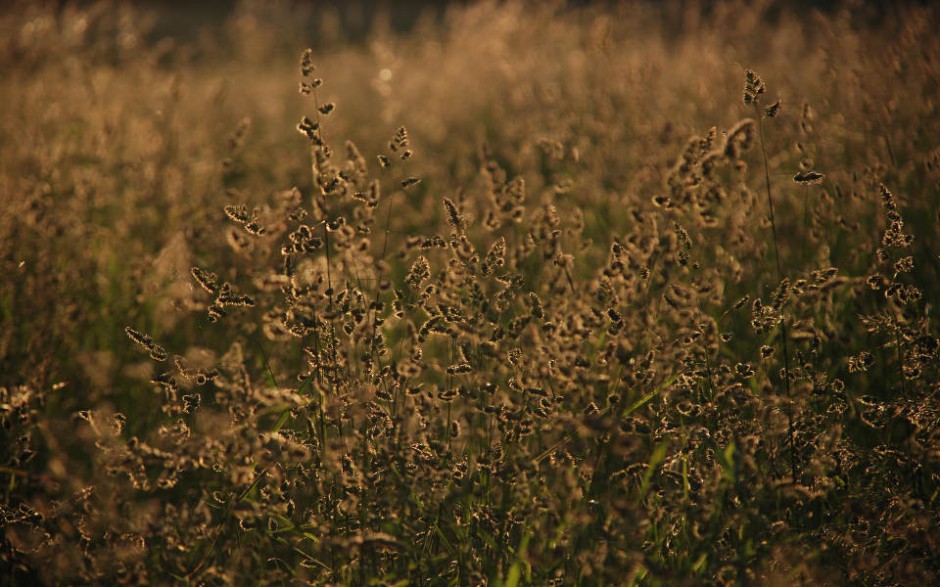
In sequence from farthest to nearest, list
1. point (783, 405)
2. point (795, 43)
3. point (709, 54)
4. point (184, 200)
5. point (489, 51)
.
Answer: point (489, 51) → point (795, 43) → point (709, 54) → point (184, 200) → point (783, 405)

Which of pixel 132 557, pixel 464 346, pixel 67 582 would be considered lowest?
pixel 67 582

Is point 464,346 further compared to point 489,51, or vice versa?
point 489,51

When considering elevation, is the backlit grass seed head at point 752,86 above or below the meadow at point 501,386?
above

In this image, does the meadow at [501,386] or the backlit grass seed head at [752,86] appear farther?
the backlit grass seed head at [752,86]

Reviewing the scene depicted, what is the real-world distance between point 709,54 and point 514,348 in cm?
372

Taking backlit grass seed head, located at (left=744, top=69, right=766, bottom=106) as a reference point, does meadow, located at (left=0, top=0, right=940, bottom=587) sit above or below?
below

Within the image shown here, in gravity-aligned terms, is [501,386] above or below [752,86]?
below

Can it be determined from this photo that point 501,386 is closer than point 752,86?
No

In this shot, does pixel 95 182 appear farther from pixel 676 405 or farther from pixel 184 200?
pixel 676 405

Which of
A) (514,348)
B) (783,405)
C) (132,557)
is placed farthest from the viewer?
(514,348)

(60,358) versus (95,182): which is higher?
(95,182)

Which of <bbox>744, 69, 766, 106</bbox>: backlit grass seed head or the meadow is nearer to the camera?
the meadow

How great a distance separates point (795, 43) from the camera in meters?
5.84

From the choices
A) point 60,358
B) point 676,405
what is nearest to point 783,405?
point 676,405
